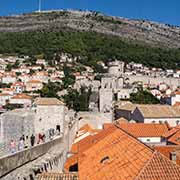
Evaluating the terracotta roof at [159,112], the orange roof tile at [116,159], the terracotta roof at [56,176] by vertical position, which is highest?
the terracotta roof at [159,112]

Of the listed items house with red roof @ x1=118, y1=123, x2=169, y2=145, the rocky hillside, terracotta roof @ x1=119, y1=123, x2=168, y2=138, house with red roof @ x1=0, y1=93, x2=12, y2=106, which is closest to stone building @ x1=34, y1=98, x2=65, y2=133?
house with red roof @ x1=118, y1=123, x2=169, y2=145

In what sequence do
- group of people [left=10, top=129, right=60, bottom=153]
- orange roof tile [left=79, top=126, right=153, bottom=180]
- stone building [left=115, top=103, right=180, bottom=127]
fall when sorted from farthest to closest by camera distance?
stone building [left=115, top=103, right=180, bottom=127] < group of people [left=10, top=129, right=60, bottom=153] < orange roof tile [left=79, top=126, right=153, bottom=180]

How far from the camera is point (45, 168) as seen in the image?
39.2 feet

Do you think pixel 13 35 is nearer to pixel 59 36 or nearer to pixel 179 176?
pixel 59 36

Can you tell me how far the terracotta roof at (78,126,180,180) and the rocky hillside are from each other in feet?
385

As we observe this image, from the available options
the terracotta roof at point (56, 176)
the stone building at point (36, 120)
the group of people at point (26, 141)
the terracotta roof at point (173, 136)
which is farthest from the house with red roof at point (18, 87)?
the terracotta roof at point (56, 176)

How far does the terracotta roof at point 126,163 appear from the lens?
9562mm

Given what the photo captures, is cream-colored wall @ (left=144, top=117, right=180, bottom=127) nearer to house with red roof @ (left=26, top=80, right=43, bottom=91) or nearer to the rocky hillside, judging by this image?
house with red roof @ (left=26, top=80, right=43, bottom=91)

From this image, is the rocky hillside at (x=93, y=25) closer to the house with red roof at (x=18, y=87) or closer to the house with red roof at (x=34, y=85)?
the house with red roof at (x=18, y=87)

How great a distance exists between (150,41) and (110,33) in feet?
46.0

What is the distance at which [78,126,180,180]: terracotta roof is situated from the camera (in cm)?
956

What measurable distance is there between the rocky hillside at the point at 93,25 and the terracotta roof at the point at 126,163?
11721 cm

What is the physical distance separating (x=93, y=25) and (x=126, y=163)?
12830 centimetres

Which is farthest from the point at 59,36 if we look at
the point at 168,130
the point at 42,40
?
the point at 168,130
